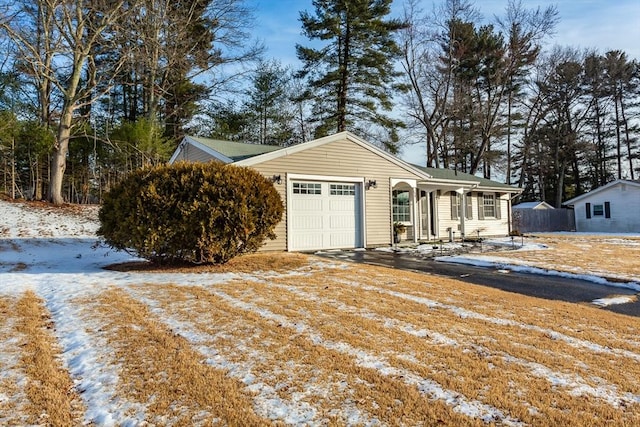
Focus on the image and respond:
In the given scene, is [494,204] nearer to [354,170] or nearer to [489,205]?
[489,205]

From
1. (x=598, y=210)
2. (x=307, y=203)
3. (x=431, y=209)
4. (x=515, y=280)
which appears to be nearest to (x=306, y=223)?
(x=307, y=203)

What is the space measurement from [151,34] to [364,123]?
487 inches

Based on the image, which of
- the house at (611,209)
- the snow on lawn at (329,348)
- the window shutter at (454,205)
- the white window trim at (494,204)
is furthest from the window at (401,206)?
the house at (611,209)

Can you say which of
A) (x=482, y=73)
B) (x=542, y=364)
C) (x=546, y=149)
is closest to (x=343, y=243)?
(x=542, y=364)

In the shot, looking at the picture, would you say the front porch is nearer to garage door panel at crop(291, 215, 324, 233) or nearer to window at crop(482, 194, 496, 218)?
window at crop(482, 194, 496, 218)

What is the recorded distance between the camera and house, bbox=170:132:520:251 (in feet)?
37.8

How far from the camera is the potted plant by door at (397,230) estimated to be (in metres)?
14.1

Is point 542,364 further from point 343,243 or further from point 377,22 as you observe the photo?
point 377,22

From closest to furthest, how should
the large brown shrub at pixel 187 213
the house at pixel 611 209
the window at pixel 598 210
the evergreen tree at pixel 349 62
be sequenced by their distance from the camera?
the large brown shrub at pixel 187 213 < the evergreen tree at pixel 349 62 < the house at pixel 611 209 < the window at pixel 598 210

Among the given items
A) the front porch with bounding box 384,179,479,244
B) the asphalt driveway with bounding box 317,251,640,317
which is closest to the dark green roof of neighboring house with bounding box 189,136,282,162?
the asphalt driveway with bounding box 317,251,640,317

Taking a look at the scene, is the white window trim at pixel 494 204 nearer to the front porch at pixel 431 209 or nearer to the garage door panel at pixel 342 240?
the front porch at pixel 431 209

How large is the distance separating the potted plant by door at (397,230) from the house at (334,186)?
211 millimetres

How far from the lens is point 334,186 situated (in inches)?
493

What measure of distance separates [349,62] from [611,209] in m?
18.7
